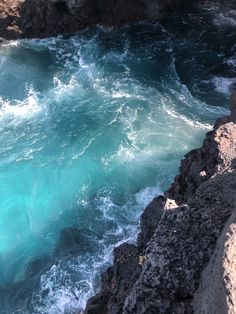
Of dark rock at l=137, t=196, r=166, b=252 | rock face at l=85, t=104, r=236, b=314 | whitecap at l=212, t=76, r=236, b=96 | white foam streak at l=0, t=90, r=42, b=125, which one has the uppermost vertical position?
rock face at l=85, t=104, r=236, b=314

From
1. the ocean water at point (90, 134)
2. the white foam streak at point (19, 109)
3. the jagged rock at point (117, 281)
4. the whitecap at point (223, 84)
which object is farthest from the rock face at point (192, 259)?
the white foam streak at point (19, 109)

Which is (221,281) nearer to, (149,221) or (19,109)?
(149,221)

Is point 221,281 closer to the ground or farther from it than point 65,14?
farther from it

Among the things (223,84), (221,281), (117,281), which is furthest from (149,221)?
(223,84)

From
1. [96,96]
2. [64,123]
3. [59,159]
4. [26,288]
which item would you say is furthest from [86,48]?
[26,288]

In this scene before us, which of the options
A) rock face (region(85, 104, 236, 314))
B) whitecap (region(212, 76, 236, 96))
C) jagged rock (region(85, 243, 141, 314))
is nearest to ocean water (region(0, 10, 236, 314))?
whitecap (region(212, 76, 236, 96))

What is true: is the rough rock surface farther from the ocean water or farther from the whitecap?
the whitecap
